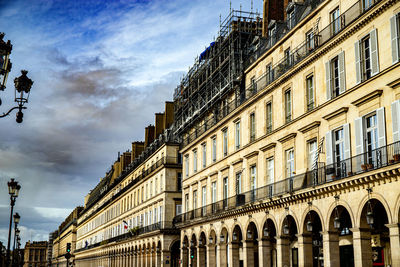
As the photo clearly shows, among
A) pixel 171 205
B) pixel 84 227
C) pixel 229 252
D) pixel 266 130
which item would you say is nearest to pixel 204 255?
pixel 229 252

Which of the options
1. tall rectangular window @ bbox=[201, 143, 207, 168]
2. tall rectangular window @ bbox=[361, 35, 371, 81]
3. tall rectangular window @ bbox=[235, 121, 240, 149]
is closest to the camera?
tall rectangular window @ bbox=[361, 35, 371, 81]

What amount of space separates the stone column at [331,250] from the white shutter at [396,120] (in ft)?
21.4

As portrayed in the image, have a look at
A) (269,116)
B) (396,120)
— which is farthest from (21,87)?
(269,116)

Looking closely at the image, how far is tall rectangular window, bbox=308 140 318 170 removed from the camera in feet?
97.4

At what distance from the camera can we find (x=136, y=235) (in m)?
67.6

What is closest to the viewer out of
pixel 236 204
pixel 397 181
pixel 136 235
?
pixel 397 181

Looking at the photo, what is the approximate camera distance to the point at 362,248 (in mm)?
24250

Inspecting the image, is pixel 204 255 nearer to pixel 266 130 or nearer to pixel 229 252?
pixel 229 252

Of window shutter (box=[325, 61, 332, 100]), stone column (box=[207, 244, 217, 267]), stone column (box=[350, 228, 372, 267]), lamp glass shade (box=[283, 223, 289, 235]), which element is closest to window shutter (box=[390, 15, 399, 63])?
window shutter (box=[325, 61, 332, 100])

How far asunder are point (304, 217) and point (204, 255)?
769 inches

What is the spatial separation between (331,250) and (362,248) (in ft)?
9.00

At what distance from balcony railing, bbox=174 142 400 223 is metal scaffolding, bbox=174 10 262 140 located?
7.56m

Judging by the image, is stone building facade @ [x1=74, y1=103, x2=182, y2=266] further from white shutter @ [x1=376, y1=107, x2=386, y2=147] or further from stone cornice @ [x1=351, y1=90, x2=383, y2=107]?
white shutter @ [x1=376, y1=107, x2=386, y2=147]

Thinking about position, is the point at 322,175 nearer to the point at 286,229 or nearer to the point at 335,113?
the point at 335,113
